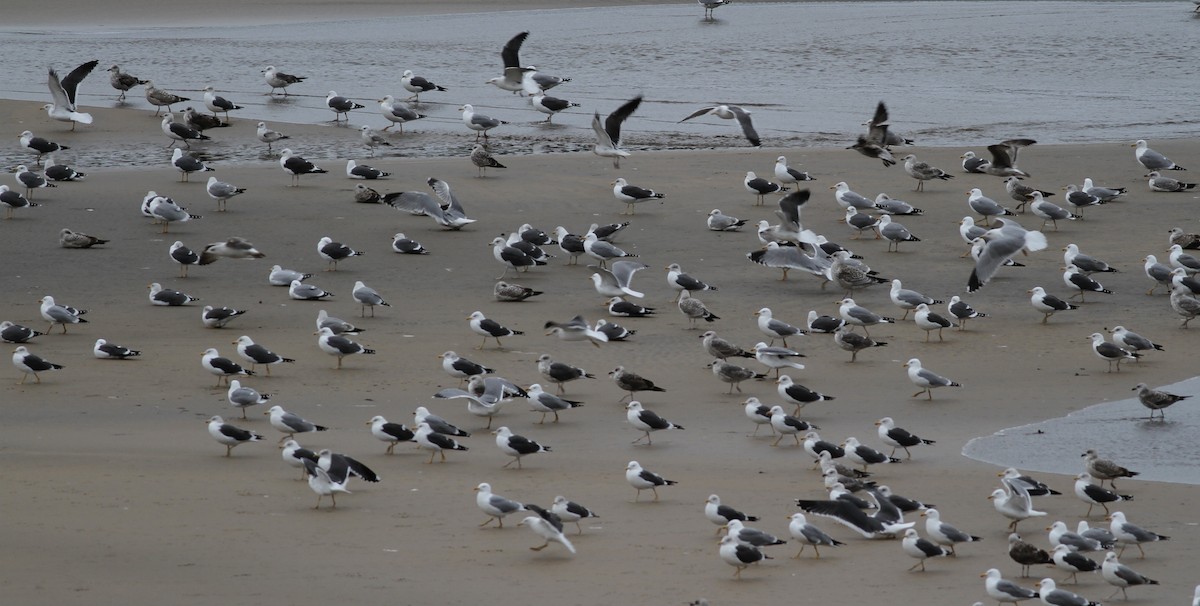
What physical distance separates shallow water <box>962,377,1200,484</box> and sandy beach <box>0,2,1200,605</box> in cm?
16

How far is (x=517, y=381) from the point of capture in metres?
14.8

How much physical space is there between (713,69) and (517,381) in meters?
20.7

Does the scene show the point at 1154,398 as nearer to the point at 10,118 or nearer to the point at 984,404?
the point at 984,404

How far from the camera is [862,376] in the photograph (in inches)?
597

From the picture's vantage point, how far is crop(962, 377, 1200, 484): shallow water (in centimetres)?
1238

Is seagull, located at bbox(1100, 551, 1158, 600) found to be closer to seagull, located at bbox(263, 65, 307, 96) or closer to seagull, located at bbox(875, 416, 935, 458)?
seagull, located at bbox(875, 416, 935, 458)

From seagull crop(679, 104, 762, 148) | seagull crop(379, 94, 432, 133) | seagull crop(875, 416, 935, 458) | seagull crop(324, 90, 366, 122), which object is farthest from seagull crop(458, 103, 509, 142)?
seagull crop(875, 416, 935, 458)

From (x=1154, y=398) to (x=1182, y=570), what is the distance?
149 inches

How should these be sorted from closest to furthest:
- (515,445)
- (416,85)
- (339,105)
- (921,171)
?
1. (515,445)
2. (921,171)
3. (339,105)
4. (416,85)

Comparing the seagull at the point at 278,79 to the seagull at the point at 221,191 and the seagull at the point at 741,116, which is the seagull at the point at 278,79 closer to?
the seagull at the point at 221,191

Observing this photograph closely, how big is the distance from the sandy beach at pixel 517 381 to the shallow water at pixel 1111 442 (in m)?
0.16

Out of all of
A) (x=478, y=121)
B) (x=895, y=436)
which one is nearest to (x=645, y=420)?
(x=895, y=436)

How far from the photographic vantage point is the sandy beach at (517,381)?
1010 cm

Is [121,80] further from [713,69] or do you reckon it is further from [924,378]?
[924,378]
